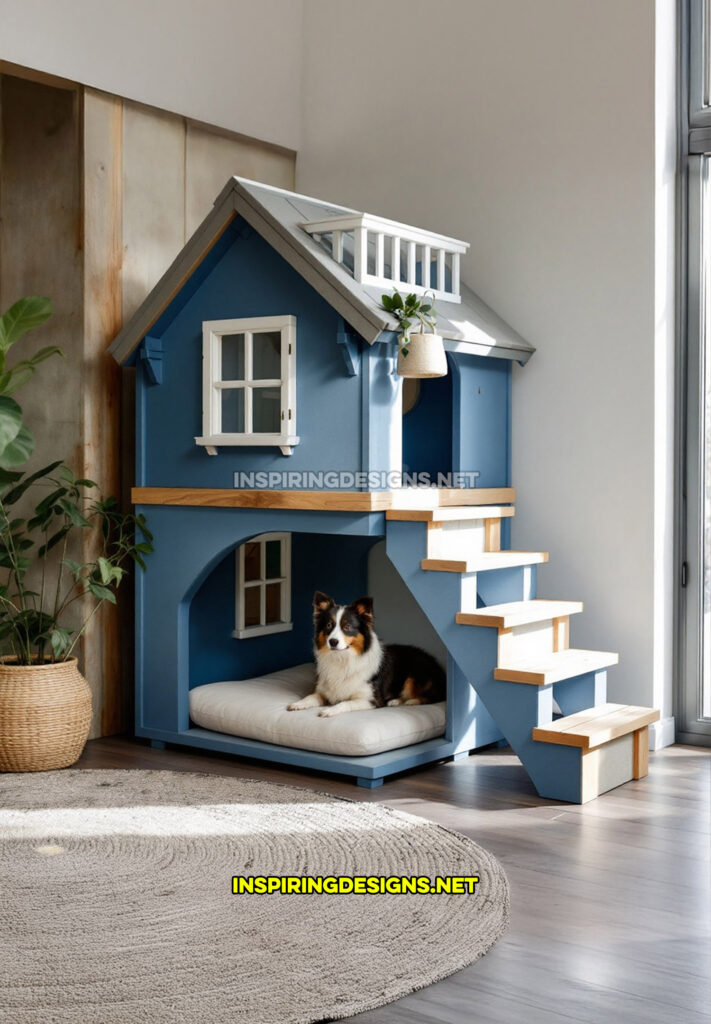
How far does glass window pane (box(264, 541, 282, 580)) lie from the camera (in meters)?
5.22

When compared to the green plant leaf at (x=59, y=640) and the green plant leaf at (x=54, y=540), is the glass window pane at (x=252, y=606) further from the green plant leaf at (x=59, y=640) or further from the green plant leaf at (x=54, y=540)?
the green plant leaf at (x=59, y=640)

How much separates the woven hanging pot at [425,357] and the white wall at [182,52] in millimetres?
1922

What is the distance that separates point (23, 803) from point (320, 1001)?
1824mm

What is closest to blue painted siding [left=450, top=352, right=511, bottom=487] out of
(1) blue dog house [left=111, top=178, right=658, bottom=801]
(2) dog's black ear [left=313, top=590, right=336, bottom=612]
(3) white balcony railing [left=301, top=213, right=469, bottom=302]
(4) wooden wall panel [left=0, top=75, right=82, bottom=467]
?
(1) blue dog house [left=111, top=178, right=658, bottom=801]

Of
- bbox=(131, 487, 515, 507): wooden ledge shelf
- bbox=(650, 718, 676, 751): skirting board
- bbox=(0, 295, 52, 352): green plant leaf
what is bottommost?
bbox=(650, 718, 676, 751): skirting board

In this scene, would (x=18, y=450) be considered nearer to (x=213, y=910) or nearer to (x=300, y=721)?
(x=300, y=721)

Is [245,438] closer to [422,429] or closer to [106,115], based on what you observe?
[422,429]

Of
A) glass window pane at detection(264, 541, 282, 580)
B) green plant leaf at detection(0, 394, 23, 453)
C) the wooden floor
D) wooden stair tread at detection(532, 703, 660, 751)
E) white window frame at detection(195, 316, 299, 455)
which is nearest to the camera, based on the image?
the wooden floor

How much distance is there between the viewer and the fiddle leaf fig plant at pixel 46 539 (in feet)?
13.8

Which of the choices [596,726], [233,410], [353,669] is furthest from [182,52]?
[596,726]

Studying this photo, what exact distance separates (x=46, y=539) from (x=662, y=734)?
278cm

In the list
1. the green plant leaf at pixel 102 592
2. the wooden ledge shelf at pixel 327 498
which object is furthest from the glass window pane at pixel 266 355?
the green plant leaf at pixel 102 592

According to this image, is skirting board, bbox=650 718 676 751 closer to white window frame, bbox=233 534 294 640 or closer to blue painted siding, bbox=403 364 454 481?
blue painted siding, bbox=403 364 454 481

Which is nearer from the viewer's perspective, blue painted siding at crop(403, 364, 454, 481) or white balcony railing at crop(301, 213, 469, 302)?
white balcony railing at crop(301, 213, 469, 302)
